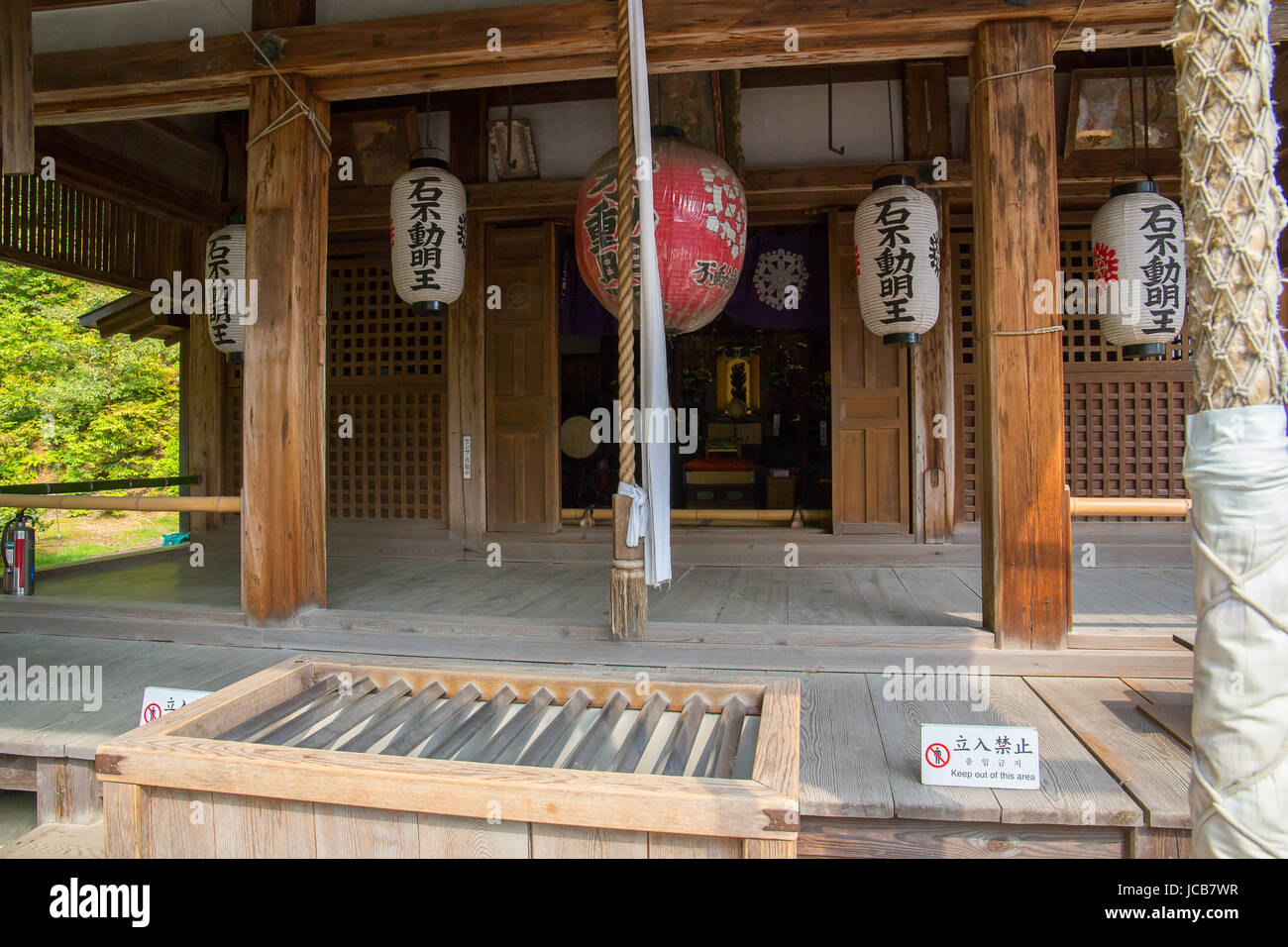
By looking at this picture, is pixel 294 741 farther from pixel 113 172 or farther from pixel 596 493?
pixel 596 493

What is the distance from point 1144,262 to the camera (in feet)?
15.8

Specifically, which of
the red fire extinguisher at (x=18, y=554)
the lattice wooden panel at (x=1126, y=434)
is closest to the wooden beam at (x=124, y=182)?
the red fire extinguisher at (x=18, y=554)

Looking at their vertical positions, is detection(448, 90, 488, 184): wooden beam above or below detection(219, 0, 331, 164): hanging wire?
above

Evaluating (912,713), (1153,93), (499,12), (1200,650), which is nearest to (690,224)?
(499,12)

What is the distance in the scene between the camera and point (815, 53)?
13.1 ft

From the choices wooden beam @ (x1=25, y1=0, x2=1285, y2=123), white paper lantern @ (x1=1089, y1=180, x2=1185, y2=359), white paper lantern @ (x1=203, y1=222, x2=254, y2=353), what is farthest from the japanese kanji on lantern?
white paper lantern @ (x1=1089, y1=180, x2=1185, y2=359)

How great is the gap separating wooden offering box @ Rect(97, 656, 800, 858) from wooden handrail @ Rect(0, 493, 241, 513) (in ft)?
7.03

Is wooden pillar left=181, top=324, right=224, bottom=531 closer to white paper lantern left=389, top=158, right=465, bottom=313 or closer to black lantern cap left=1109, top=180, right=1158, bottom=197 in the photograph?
white paper lantern left=389, top=158, right=465, bottom=313

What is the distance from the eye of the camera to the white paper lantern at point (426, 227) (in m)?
5.21

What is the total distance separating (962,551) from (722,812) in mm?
5175

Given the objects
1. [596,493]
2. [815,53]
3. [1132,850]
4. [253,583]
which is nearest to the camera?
[1132,850]

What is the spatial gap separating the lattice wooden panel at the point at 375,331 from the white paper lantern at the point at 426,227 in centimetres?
198

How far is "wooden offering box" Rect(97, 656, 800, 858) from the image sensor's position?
6.13 ft

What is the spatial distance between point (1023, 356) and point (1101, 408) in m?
3.59
